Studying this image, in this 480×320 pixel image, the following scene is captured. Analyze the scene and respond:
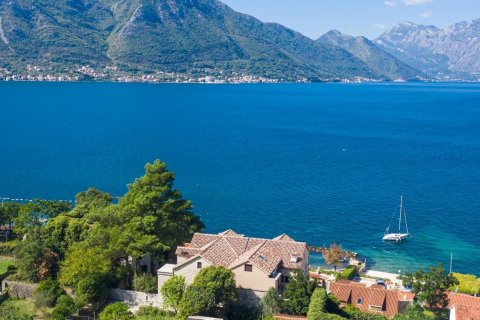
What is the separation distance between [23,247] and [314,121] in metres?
127

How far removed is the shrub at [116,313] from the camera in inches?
1230

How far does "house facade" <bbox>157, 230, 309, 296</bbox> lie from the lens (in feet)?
109

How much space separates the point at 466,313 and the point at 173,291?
690 inches

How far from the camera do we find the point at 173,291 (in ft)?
108

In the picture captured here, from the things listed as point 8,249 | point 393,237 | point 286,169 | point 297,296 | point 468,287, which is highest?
point 286,169

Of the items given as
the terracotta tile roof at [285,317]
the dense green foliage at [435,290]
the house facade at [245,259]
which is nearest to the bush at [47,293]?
the house facade at [245,259]

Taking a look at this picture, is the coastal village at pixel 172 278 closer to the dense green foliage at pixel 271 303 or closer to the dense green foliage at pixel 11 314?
the dense green foliage at pixel 271 303

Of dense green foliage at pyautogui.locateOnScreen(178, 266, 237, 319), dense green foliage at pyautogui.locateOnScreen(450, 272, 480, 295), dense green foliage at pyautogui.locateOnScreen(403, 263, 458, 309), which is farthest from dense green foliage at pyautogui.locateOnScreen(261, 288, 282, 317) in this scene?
dense green foliage at pyautogui.locateOnScreen(450, 272, 480, 295)

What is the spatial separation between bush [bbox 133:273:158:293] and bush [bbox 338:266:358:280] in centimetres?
1611

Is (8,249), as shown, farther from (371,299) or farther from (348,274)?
(371,299)

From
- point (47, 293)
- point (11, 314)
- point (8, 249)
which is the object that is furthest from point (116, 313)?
point (8, 249)

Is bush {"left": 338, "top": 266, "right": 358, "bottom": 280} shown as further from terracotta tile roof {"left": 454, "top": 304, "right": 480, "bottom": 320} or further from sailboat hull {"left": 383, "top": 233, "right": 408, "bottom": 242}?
sailboat hull {"left": 383, "top": 233, "right": 408, "bottom": 242}

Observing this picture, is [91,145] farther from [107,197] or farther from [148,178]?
[148,178]

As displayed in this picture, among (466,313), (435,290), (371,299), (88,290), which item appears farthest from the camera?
(371,299)
